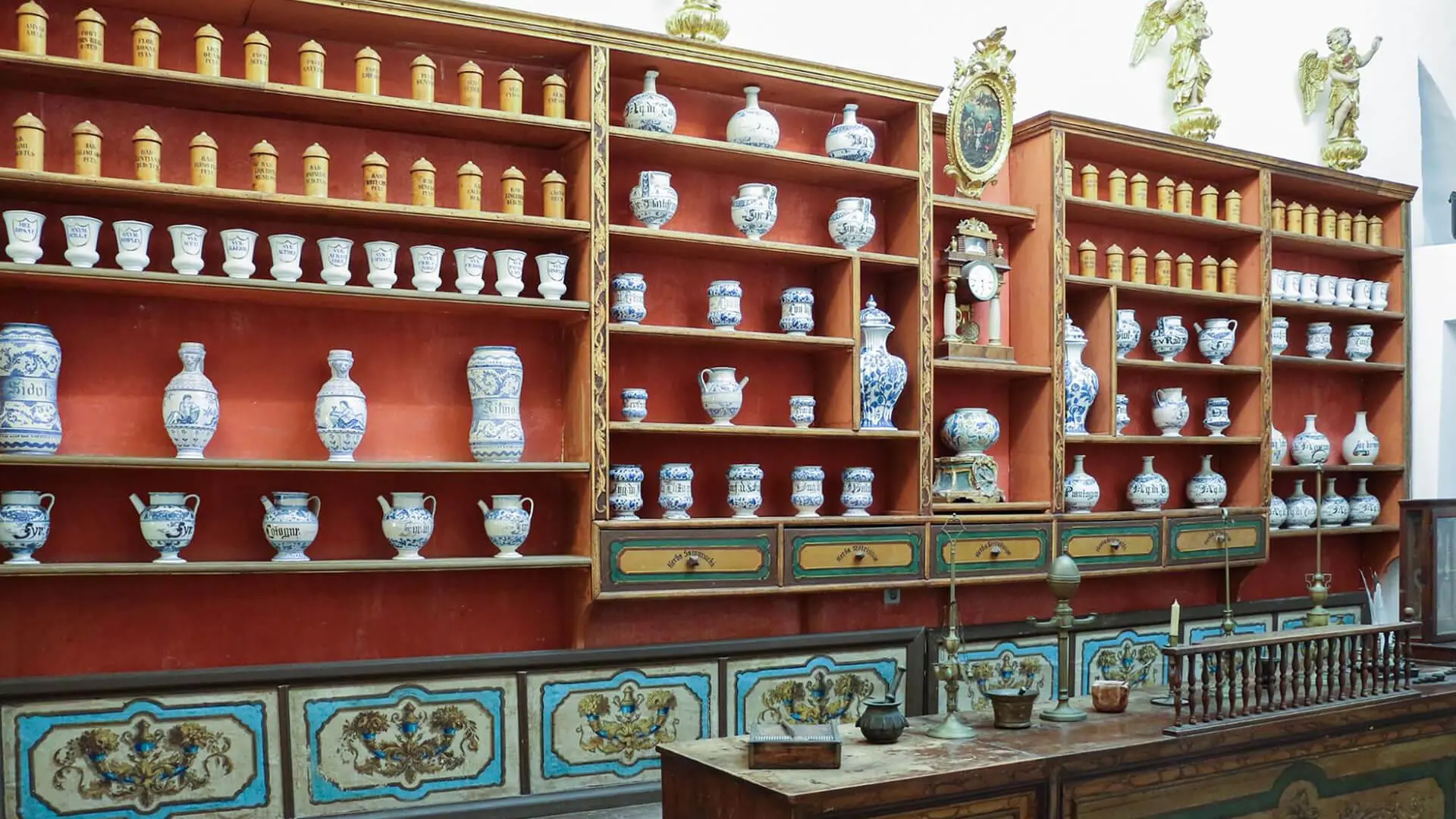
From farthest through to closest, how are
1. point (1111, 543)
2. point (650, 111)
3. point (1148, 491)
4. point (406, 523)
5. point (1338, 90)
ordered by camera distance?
point (1338, 90) → point (1148, 491) → point (1111, 543) → point (650, 111) → point (406, 523)

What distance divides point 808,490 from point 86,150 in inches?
102

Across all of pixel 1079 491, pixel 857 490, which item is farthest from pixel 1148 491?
pixel 857 490

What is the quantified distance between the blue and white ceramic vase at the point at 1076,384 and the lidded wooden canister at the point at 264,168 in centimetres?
318

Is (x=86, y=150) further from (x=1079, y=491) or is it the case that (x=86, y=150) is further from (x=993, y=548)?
(x=1079, y=491)

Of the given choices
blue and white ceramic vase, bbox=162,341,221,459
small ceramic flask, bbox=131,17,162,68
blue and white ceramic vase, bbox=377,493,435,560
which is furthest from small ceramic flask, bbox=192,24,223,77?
blue and white ceramic vase, bbox=377,493,435,560

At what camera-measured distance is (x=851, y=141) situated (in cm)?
466

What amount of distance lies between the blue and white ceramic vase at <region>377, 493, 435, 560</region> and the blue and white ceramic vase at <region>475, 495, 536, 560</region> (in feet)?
0.68

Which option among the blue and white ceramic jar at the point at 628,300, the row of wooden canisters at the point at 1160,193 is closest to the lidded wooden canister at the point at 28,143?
the blue and white ceramic jar at the point at 628,300

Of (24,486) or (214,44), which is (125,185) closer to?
(214,44)

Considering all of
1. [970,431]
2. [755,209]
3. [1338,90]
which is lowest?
[970,431]

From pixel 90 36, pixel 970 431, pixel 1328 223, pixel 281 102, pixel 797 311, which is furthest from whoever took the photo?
pixel 1328 223

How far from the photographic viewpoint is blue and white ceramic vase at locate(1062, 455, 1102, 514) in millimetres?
5152

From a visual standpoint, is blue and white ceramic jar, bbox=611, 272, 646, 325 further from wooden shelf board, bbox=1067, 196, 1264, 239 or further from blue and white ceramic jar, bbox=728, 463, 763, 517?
wooden shelf board, bbox=1067, 196, 1264, 239

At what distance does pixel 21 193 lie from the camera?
139 inches
